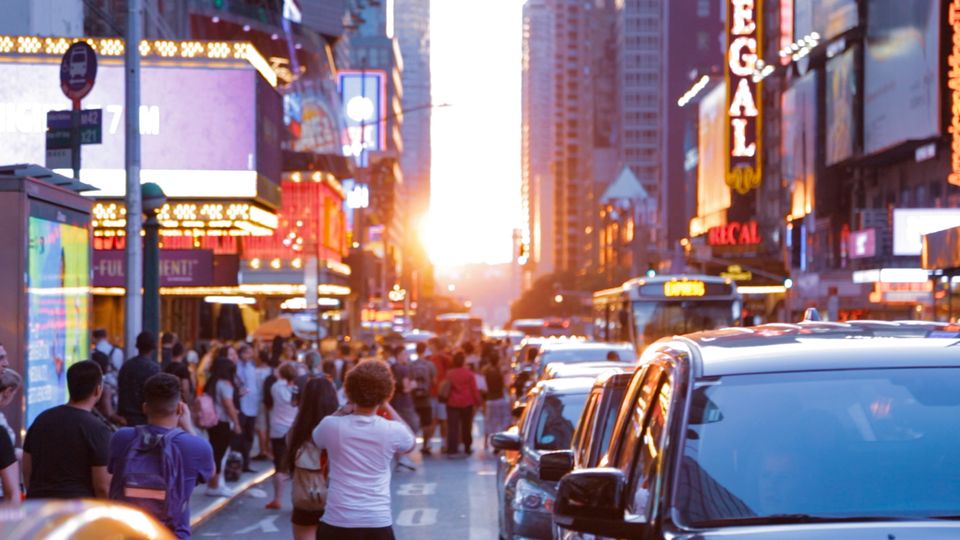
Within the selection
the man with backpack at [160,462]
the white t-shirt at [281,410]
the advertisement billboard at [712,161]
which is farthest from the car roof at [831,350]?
the advertisement billboard at [712,161]

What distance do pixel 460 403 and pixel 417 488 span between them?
623 centimetres

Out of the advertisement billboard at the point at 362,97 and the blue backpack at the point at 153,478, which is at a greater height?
the advertisement billboard at the point at 362,97

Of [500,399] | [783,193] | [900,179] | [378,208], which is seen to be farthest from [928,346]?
[378,208]

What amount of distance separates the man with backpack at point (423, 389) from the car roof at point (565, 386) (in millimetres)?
14842

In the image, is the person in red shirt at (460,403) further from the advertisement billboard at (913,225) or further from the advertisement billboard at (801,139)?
the advertisement billboard at (801,139)

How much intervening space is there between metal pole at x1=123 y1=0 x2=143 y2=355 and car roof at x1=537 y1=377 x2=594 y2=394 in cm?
743

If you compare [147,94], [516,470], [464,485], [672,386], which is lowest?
[464,485]

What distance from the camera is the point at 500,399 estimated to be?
1187 inches

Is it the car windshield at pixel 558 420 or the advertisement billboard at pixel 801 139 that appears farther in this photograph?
the advertisement billboard at pixel 801 139

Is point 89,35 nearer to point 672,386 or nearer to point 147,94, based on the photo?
point 147,94

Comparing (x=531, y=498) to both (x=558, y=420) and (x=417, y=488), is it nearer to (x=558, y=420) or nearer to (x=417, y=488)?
(x=558, y=420)

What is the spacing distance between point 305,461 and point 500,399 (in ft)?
62.7

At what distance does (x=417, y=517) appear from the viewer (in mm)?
18781

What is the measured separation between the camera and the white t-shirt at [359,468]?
9.16 m
